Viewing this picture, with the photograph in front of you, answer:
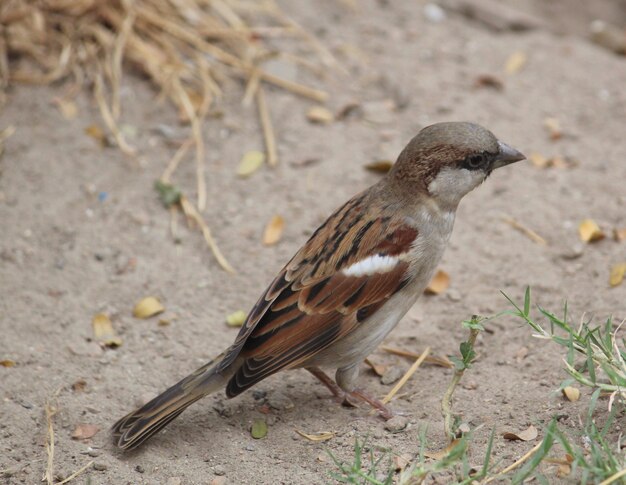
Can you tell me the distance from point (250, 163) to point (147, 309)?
1285 millimetres

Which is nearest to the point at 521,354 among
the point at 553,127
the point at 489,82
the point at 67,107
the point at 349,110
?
the point at 553,127

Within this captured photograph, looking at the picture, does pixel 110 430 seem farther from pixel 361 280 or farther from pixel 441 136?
pixel 441 136

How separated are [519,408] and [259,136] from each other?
2.60 metres

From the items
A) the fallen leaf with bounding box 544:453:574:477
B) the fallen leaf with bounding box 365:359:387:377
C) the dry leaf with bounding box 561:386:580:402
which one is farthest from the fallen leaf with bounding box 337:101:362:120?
the fallen leaf with bounding box 544:453:574:477

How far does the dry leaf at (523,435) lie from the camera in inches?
128

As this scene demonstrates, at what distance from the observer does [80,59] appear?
571cm

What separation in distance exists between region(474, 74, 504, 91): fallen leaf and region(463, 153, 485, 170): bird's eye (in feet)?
7.34

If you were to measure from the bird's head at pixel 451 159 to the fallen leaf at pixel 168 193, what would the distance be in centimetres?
165

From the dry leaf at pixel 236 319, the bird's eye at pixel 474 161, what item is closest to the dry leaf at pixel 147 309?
the dry leaf at pixel 236 319

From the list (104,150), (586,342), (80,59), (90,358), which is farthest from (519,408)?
(80,59)

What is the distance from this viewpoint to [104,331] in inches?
163

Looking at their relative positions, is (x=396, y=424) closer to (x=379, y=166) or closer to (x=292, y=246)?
(x=292, y=246)

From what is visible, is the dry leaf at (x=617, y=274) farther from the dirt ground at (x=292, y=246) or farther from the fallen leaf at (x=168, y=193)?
the fallen leaf at (x=168, y=193)

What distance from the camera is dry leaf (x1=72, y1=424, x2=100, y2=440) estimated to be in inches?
138
